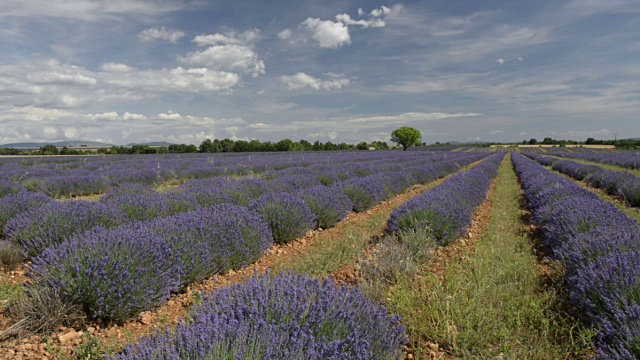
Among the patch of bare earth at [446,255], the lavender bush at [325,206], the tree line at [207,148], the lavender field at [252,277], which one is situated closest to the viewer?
the lavender field at [252,277]

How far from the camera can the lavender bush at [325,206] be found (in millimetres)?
6025

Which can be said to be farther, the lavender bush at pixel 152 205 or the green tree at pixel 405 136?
the green tree at pixel 405 136

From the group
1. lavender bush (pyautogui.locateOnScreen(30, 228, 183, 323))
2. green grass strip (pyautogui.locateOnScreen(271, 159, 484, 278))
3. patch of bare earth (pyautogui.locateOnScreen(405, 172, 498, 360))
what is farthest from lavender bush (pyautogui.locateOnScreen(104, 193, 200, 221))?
patch of bare earth (pyautogui.locateOnScreen(405, 172, 498, 360))

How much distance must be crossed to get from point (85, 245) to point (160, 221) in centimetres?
100

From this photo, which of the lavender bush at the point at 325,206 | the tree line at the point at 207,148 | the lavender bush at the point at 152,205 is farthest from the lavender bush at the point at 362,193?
the tree line at the point at 207,148

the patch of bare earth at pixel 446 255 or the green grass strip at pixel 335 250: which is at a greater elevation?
the green grass strip at pixel 335 250

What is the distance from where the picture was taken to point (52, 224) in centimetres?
403

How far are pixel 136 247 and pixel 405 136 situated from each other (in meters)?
80.7

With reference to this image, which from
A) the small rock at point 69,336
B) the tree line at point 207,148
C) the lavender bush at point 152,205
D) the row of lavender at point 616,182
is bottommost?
the small rock at point 69,336

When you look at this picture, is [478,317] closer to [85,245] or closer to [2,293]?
[85,245]

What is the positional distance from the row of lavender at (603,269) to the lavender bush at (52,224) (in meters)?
4.80

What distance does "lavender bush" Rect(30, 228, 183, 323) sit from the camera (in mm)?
2596

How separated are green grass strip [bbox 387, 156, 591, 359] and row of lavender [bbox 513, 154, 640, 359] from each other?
169mm

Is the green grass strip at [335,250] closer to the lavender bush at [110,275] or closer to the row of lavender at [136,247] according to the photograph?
the row of lavender at [136,247]
